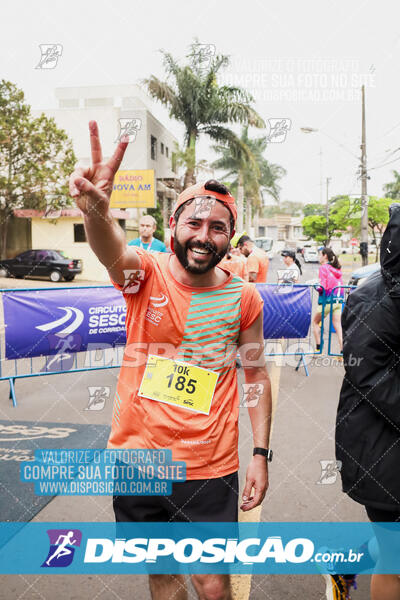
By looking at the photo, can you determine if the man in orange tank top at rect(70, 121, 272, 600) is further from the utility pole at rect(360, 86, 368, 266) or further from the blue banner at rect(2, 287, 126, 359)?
the utility pole at rect(360, 86, 368, 266)

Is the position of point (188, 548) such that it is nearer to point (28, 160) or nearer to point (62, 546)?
point (62, 546)

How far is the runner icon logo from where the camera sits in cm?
265

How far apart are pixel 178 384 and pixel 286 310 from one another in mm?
5559

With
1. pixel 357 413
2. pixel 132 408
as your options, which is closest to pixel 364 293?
pixel 357 413

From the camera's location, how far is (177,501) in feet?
5.97

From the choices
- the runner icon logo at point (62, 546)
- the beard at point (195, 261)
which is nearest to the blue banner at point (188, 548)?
the runner icon logo at point (62, 546)

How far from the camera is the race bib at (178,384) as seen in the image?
6.19ft

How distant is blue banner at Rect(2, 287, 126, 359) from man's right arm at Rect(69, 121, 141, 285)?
417cm

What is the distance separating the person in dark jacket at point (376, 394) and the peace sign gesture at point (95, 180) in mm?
1019

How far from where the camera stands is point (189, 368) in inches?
76.4

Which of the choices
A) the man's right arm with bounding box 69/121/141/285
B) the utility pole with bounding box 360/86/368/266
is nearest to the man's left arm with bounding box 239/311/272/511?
the man's right arm with bounding box 69/121/141/285

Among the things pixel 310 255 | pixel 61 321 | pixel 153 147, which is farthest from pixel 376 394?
pixel 310 255

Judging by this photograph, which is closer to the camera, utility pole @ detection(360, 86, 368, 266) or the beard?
the beard

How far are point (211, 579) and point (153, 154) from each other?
32.0m
